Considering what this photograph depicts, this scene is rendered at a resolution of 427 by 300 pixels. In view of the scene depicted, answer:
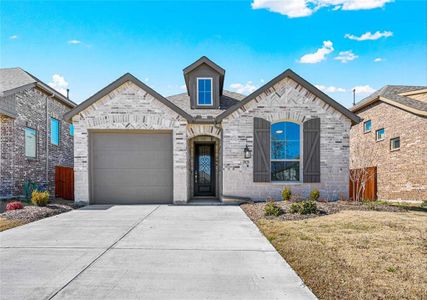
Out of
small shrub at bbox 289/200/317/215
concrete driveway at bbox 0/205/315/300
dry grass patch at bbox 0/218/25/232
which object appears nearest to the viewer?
concrete driveway at bbox 0/205/315/300

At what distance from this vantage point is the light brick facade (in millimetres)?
11570

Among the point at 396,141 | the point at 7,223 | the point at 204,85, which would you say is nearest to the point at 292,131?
the point at 204,85

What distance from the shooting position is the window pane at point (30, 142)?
43.7 ft

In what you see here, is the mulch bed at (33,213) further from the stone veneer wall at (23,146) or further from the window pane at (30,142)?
the window pane at (30,142)

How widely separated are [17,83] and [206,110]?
29.3ft

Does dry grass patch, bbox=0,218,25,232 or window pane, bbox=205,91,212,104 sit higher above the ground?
window pane, bbox=205,91,212,104

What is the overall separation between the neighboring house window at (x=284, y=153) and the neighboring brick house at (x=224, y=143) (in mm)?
42

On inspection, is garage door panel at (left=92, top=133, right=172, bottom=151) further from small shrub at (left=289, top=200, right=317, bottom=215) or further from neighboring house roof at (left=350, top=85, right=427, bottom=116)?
neighboring house roof at (left=350, top=85, right=427, bottom=116)

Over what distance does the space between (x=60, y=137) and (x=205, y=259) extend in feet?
48.7

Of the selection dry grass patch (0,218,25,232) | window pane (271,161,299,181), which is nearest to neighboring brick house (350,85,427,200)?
window pane (271,161,299,181)

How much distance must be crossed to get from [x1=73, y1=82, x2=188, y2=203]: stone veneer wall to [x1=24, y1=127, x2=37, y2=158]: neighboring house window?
3622 millimetres

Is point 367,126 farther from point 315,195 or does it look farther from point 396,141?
point 315,195

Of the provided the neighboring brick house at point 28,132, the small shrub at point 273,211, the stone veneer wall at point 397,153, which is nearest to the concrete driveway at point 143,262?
the small shrub at point 273,211

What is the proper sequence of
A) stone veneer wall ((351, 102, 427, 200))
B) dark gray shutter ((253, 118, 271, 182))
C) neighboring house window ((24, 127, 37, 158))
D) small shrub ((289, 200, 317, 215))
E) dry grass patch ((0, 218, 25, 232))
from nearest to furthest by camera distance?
dry grass patch ((0, 218, 25, 232))
small shrub ((289, 200, 317, 215))
dark gray shutter ((253, 118, 271, 182))
neighboring house window ((24, 127, 37, 158))
stone veneer wall ((351, 102, 427, 200))
